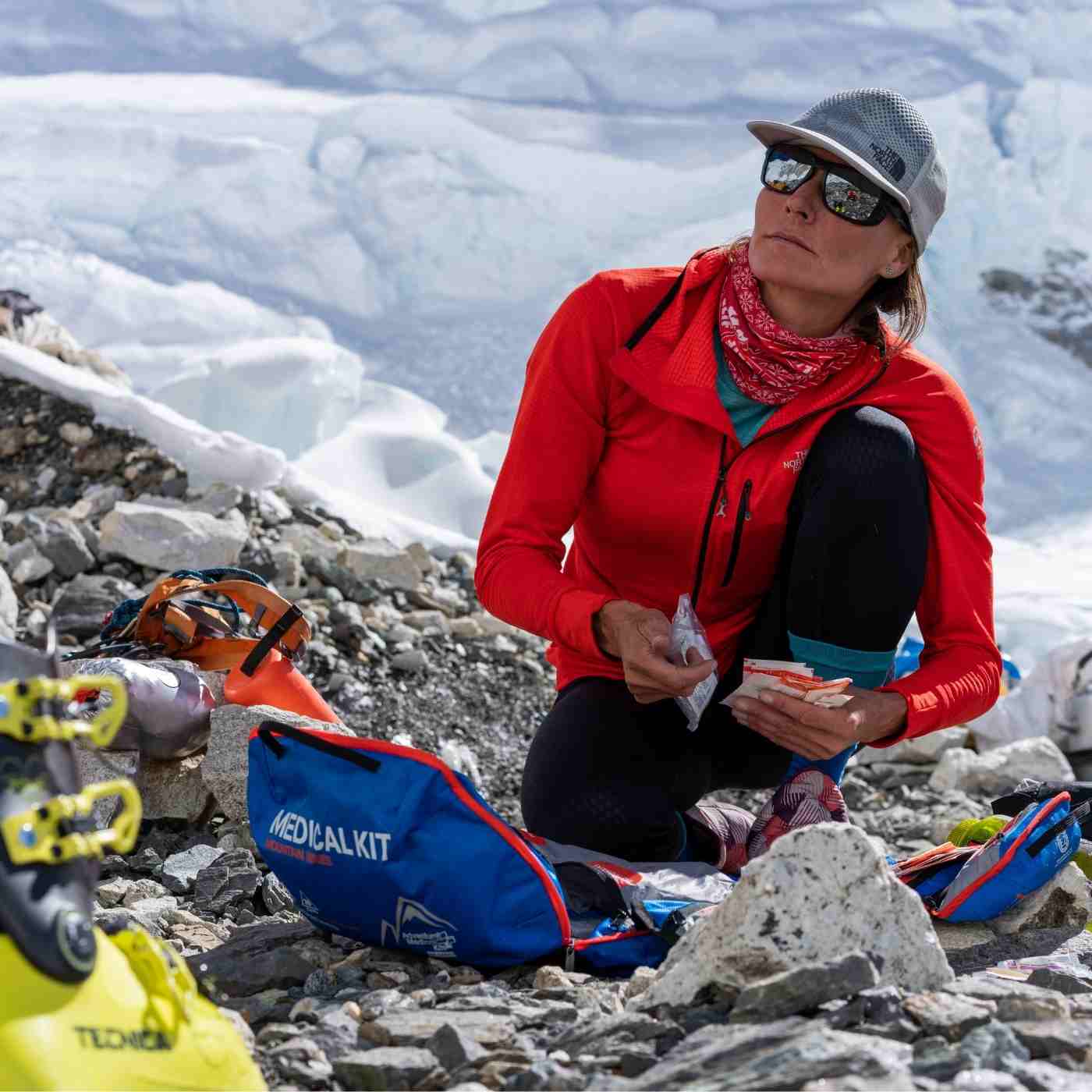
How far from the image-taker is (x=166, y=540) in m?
4.01

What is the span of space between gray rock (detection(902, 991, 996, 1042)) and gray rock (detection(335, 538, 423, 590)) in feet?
9.55

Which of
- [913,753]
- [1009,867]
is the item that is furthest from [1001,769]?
[1009,867]

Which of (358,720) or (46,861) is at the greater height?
(46,861)

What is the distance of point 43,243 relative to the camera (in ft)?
33.8

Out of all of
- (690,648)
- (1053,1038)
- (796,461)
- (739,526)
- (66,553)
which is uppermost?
(796,461)

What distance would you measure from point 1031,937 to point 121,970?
1398 millimetres

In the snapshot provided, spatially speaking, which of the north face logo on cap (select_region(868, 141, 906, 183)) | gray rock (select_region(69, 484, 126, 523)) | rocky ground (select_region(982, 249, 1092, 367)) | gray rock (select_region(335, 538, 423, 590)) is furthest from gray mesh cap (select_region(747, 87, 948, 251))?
rocky ground (select_region(982, 249, 1092, 367))

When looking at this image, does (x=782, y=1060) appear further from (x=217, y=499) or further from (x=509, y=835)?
(x=217, y=499)

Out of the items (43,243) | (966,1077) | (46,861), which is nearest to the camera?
(46,861)

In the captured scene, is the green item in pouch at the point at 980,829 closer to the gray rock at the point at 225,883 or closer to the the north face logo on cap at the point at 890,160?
the the north face logo on cap at the point at 890,160

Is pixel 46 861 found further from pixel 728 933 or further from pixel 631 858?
pixel 631 858

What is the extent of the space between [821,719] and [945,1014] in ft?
2.34

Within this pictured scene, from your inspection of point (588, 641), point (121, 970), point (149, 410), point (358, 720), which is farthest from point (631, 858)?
point (149, 410)

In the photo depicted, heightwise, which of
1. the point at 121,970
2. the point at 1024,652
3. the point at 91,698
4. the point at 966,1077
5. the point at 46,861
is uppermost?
the point at 46,861
